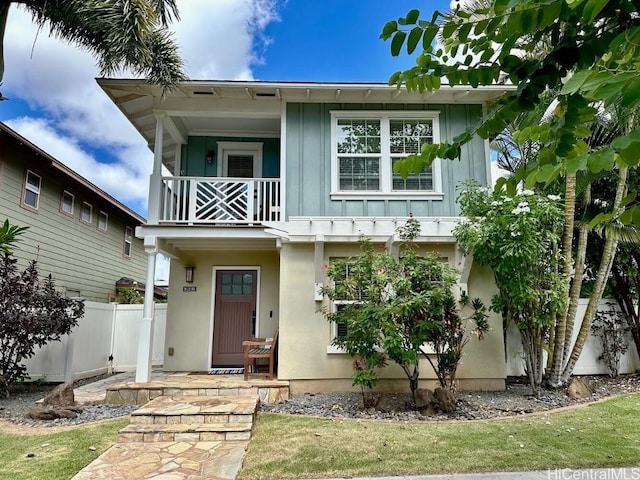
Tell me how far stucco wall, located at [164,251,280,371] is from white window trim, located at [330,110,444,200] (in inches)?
103

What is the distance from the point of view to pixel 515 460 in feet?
14.4

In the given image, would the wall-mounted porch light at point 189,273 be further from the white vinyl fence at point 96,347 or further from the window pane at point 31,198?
the window pane at point 31,198

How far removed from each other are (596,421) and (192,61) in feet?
30.4

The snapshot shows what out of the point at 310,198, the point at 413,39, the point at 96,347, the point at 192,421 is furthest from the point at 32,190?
the point at 413,39

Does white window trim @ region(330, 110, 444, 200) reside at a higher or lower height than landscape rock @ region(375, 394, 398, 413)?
higher

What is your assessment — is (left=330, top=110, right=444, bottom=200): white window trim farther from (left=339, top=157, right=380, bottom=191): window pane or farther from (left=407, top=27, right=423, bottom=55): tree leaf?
(left=407, top=27, right=423, bottom=55): tree leaf

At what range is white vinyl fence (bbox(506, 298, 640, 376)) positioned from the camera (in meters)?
9.13

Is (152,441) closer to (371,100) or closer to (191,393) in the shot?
(191,393)

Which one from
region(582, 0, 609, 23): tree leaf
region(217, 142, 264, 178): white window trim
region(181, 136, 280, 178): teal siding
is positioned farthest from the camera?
region(217, 142, 264, 178): white window trim

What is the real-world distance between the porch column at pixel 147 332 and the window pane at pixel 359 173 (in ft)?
13.0

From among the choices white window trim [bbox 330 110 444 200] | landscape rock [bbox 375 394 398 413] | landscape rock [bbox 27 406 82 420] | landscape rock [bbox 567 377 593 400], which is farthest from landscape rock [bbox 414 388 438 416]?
landscape rock [bbox 27 406 82 420]

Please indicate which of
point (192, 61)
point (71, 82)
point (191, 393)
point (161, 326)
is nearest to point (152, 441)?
point (191, 393)

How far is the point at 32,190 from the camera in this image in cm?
1105

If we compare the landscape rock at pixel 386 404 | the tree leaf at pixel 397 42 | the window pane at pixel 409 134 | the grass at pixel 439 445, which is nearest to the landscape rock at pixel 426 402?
the landscape rock at pixel 386 404
